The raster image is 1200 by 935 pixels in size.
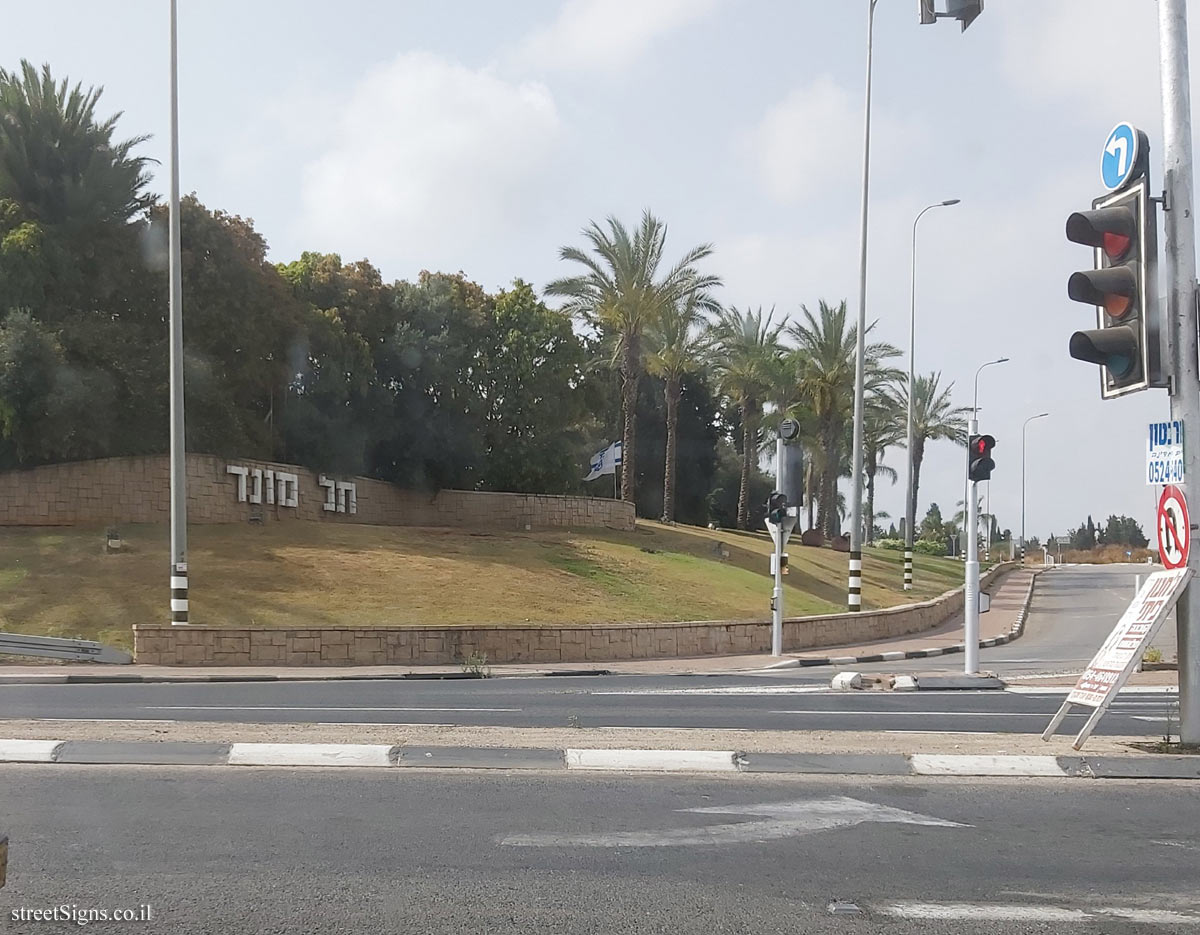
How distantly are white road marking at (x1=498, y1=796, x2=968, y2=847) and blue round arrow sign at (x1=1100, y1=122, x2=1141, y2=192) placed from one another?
5.08 metres

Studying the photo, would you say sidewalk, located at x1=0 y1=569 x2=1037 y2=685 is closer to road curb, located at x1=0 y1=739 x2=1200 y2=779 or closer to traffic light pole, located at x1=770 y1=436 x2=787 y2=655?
traffic light pole, located at x1=770 y1=436 x2=787 y2=655

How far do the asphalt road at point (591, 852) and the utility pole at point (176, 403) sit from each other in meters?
15.6

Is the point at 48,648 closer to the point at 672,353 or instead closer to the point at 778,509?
the point at 778,509

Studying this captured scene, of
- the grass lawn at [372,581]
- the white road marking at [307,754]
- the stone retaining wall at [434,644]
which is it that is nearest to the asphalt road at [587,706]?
the white road marking at [307,754]

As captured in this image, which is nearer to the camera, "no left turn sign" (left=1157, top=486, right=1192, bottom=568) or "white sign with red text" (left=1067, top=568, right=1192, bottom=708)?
"white sign with red text" (left=1067, top=568, right=1192, bottom=708)

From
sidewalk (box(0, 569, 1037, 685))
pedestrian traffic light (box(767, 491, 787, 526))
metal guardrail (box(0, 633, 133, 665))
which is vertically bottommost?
sidewalk (box(0, 569, 1037, 685))

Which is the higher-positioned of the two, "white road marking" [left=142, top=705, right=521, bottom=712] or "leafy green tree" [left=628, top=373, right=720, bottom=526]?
"leafy green tree" [left=628, top=373, right=720, bottom=526]

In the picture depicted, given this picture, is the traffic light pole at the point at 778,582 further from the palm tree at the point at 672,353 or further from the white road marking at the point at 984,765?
the palm tree at the point at 672,353

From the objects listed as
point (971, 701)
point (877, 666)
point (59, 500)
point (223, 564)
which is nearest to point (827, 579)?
point (877, 666)

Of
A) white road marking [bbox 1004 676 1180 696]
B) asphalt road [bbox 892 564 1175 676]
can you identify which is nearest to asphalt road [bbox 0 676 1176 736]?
white road marking [bbox 1004 676 1180 696]

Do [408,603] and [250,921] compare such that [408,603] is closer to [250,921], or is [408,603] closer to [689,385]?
[250,921]

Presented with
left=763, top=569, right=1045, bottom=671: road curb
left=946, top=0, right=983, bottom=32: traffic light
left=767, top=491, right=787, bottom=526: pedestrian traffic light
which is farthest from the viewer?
left=767, top=491, right=787, bottom=526: pedestrian traffic light

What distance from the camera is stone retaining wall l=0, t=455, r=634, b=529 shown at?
1305 inches

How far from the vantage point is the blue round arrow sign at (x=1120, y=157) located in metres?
9.18
